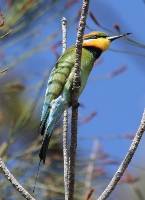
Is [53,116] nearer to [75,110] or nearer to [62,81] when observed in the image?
[62,81]

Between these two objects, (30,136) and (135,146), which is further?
(30,136)

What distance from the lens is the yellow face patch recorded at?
3124 millimetres

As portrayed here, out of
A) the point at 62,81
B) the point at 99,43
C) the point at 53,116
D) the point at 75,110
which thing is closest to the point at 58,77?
the point at 62,81

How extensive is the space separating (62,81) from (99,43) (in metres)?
0.52

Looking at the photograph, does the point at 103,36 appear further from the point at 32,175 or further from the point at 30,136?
the point at 30,136

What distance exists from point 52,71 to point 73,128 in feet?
2.62

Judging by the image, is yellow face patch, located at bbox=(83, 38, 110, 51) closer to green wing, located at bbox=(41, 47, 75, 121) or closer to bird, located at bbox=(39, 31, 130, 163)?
bird, located at bbox=(39, 31, 130, 163)

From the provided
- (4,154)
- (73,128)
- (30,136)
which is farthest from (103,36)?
(73,128)

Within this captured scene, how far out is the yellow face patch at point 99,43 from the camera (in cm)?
312

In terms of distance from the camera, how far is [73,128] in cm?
203

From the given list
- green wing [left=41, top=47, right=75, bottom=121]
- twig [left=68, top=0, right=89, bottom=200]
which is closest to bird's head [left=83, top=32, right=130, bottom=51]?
green wing [left=41, top=47, right=75, bottom=121]

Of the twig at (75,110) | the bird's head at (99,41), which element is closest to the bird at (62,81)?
the bird's head at (99,41)

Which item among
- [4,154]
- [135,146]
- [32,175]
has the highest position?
[135,146]

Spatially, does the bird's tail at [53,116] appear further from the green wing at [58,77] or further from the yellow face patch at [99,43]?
the yellow face patch at [99,43]
